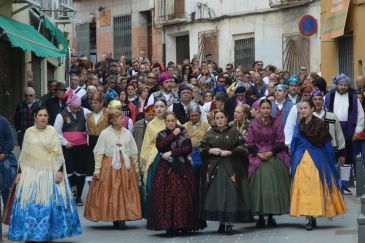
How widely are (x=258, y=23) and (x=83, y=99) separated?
16307 mm

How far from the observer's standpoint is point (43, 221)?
595 inches

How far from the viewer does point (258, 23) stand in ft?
124

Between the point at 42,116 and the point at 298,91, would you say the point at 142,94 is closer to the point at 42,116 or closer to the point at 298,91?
the point at 298,91

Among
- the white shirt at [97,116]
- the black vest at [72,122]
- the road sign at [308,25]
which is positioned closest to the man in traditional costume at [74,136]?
the black vest at [72,122]

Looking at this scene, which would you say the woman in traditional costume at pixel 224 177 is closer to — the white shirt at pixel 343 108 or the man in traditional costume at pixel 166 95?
the white shirt at pixel 343 108

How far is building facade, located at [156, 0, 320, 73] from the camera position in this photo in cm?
3541

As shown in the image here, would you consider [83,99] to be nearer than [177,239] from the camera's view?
No

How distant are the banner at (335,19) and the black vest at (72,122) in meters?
9.98

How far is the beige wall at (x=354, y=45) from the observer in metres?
27.1

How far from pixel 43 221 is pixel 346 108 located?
6.34m

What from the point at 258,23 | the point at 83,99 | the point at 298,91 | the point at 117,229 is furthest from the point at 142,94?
the point at 258,23

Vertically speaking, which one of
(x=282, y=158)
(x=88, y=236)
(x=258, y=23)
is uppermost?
(x=258, y=23)

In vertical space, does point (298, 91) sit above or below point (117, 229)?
above

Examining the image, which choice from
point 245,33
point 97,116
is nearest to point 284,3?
→ point 245,33
